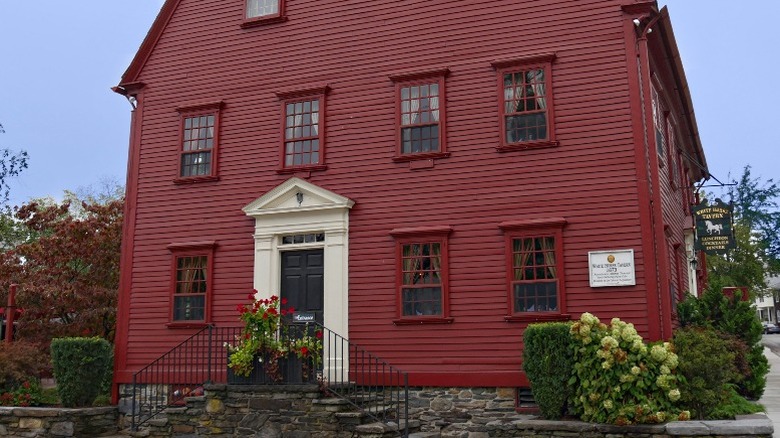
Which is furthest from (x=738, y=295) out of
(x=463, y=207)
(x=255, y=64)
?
(x=255, y=64)

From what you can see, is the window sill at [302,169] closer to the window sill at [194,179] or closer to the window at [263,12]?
the window sill at [194,179]

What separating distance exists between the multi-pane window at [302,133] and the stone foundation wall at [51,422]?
235 inches

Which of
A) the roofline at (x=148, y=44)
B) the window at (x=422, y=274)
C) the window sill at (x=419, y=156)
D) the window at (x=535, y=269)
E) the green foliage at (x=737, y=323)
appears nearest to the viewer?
the window at (x=535, y=269)

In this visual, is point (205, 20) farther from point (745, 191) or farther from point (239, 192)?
point (745, 191)

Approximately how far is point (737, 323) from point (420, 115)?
6.75 m

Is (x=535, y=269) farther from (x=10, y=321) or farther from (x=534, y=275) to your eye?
(x=10, y=321)

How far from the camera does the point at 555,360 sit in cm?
1008

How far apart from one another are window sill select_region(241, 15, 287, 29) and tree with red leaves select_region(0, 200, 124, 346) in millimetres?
7817

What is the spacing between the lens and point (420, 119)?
43.4 feet

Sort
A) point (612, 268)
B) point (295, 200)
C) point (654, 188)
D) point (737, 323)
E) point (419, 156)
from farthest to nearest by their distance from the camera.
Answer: point (295, 200) < point (419, 156) < point (737, 323) < point (654, 188) < point (612, 268)

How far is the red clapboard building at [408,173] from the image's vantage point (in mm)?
11836

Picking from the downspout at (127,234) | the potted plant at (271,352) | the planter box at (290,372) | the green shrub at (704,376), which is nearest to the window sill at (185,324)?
the downspout at (127,234)

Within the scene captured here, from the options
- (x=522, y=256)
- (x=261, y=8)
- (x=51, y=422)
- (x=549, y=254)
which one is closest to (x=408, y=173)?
(x=522, y=256)

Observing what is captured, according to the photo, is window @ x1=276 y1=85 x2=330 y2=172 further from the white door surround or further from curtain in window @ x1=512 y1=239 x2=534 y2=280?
curtain in window @ x1=512 y1=239 x2=534 y2=280
